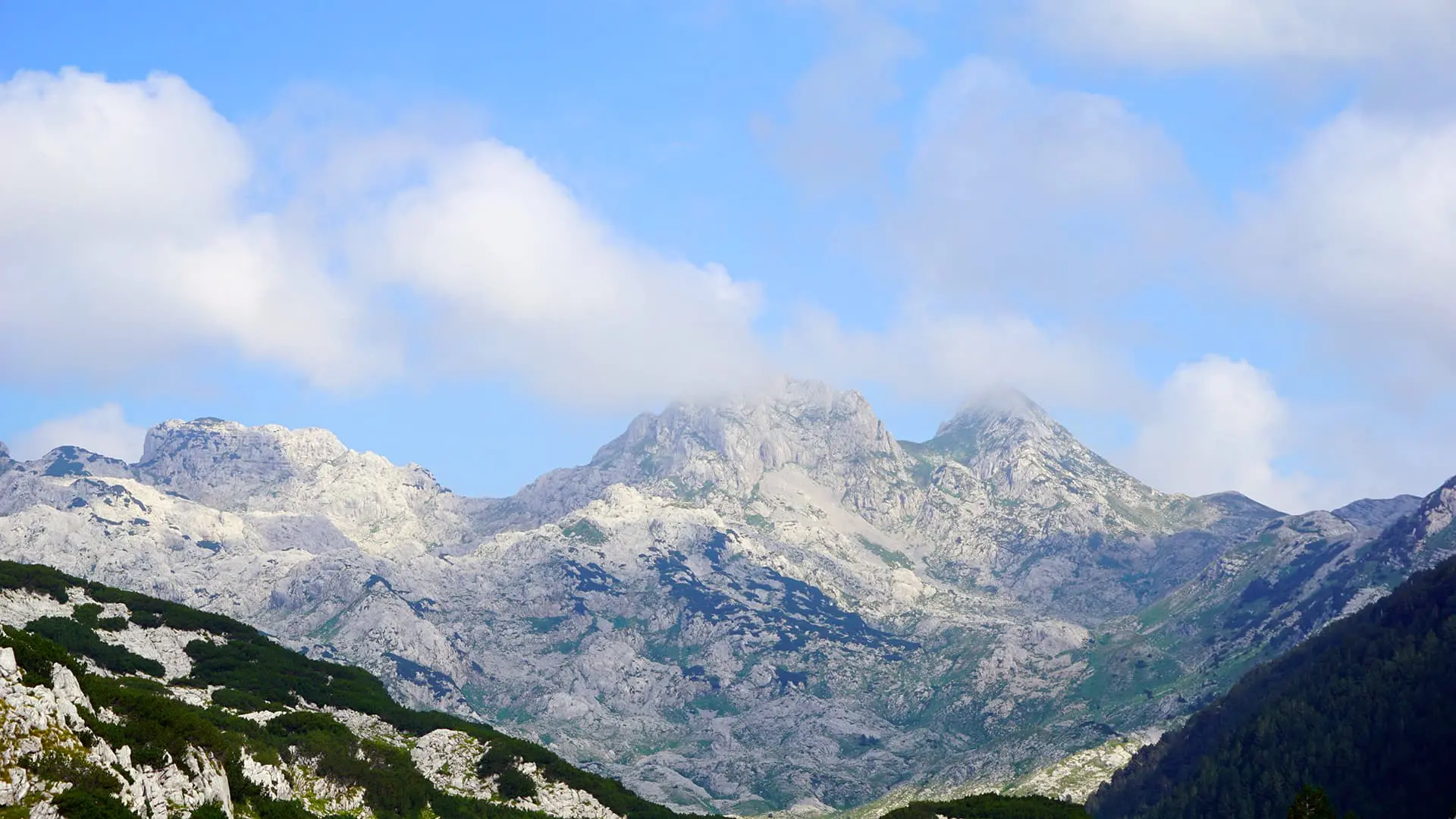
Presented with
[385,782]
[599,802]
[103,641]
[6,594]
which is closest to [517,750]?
[599,802]

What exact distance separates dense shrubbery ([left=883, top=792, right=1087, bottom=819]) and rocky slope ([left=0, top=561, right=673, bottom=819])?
4112 centimetres

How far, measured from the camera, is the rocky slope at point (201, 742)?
87938mm


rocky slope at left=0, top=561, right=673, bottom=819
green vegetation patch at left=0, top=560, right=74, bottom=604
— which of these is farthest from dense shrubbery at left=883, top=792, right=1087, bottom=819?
green vegetation patch at left=0, top=560, right=74, bottom=604

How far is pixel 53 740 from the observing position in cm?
8806

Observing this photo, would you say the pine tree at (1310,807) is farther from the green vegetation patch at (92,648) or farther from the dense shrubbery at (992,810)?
the green vegetation patch at (92,648)

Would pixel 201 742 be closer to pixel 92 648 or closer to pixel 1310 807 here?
pixel 92 648

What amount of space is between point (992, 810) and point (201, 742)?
399 feet

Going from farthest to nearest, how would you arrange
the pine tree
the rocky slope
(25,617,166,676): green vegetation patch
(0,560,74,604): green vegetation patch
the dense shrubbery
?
1. (0,560,74,604): green vegetation patch
2. the dense shrubbery
3. (25,617,166,676): green vegetation patch
4. the pine tree
5. the rocky slope

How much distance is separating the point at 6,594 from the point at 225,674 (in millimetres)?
33719

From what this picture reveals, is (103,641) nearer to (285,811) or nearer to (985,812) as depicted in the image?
(285,811)

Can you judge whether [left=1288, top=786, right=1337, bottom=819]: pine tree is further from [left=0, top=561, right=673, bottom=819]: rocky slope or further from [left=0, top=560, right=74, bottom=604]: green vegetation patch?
[left=0, top=560, right=74, bottom=604]: green vegetation patch

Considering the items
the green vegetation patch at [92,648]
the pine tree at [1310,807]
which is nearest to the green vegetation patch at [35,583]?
the green vegetation patch at [92,648]

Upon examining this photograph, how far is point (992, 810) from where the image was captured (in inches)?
7397

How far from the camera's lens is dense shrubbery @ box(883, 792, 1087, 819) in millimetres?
184250
